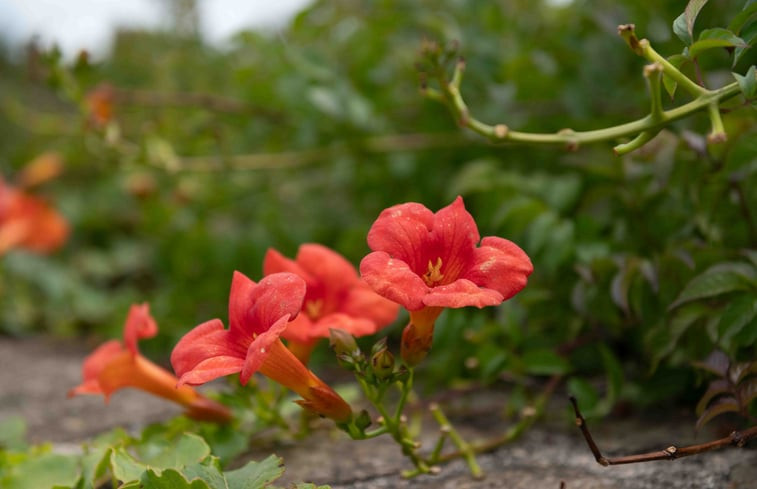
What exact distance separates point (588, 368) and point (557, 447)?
0.37 m

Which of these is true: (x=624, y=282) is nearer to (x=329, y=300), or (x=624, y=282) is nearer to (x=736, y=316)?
(x=736, y=316)

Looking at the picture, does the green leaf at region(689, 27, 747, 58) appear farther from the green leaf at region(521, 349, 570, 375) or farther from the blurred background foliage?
the green leaf at region(521, 349, 570, 375)

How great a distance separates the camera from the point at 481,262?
1.21 m

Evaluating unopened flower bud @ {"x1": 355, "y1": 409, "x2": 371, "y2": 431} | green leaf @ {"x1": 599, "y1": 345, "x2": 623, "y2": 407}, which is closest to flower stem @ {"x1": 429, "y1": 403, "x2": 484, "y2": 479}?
unopened flower bud @ {"x1": 355, "y1": 409, "x2": 371, "y2": 431}

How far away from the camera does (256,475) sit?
1206 millimetres

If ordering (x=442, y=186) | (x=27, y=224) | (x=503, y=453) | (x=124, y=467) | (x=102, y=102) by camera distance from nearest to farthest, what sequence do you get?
(x=124, y=467), (x=503, y=453), (x=442, y=186), (x=102, y=102), (x=27, y=224)

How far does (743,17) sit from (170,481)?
1251 mm

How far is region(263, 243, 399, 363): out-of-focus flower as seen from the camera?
4.58 ft

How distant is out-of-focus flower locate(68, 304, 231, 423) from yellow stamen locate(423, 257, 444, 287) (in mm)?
636

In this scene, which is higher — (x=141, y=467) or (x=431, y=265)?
(x=431, y=265)

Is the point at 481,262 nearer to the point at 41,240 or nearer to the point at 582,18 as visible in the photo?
the point at 582,18

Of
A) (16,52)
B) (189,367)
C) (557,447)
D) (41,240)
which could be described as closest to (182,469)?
(189,367)

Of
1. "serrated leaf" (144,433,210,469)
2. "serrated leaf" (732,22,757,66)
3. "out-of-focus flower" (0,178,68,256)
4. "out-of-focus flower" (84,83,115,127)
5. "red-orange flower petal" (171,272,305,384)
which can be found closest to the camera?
"red-orange flower petal" (171,272,305,384)

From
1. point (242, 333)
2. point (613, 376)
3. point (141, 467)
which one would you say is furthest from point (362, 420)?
point (613, 376)
